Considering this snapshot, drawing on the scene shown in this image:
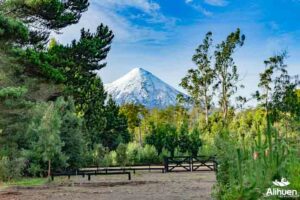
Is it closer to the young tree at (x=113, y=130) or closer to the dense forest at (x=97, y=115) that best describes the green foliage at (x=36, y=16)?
the dense forest at (x=97, y=115)

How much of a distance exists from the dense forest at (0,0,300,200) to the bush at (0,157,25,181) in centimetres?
4

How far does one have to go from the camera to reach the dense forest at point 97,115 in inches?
232

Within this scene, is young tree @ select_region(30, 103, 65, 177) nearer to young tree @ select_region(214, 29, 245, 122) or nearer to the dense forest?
the dense forest

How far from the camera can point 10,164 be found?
19656mm

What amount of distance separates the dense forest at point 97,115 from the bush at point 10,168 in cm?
4

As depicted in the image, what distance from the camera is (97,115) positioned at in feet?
111

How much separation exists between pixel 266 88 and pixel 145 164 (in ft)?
34.5

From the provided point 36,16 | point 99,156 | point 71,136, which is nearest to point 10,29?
point 36,16

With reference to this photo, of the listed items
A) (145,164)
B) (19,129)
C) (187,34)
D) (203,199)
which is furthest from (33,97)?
(203,199)

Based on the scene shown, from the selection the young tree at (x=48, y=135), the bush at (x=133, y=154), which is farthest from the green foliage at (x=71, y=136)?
the bush at (x=133, y=154)

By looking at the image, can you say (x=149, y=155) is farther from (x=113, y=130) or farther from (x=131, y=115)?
(x=131, y=115)

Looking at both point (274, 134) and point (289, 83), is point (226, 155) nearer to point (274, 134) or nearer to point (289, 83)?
point (274, 134)

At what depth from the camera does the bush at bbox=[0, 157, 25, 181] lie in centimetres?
1891

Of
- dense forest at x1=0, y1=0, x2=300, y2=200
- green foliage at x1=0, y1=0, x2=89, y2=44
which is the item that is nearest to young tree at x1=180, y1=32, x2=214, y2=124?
dense forest at x1=0, y1=0, x2=300, y2=200
